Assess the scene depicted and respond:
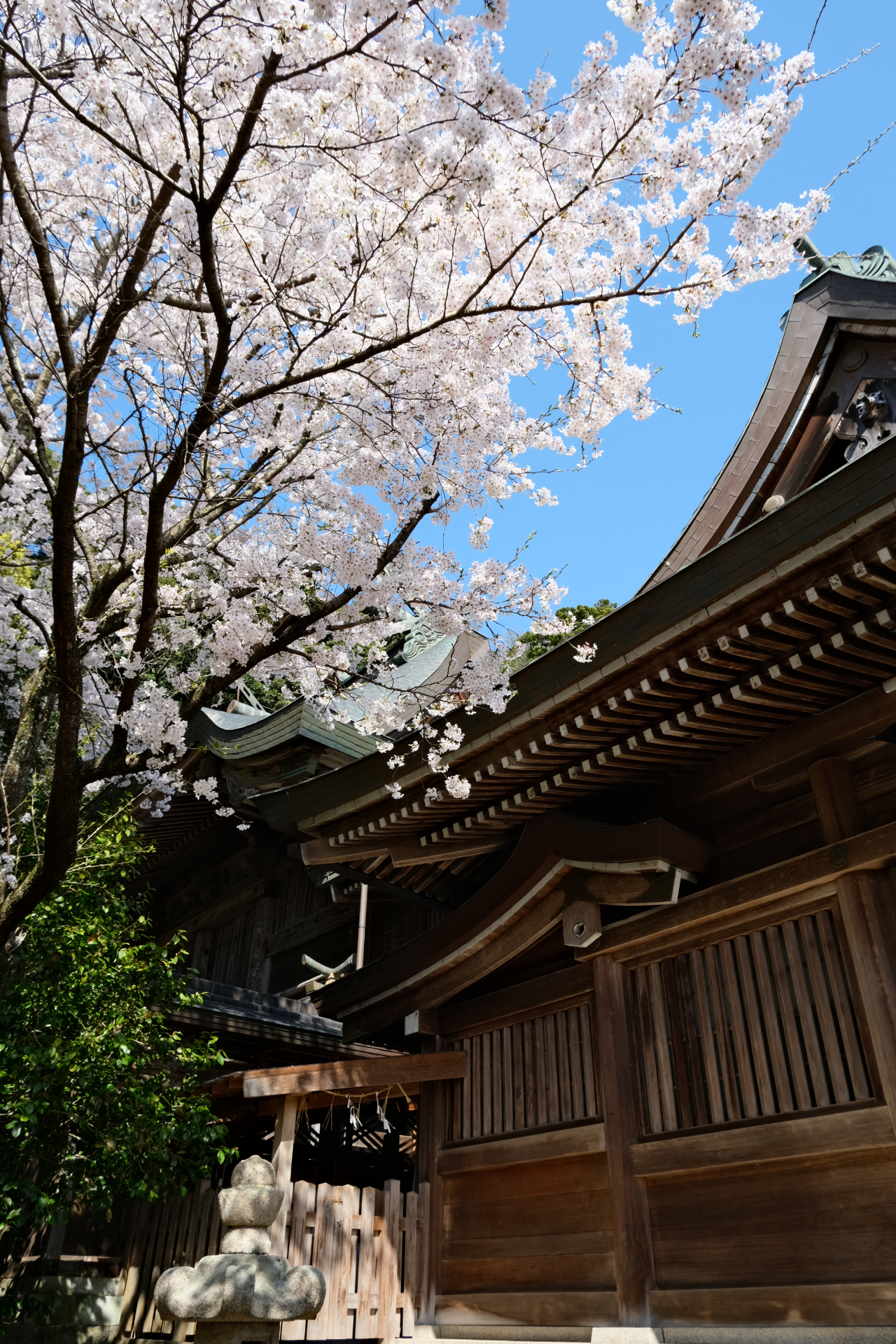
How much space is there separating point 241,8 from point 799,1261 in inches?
236

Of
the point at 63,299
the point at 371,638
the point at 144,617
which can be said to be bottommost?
the point at 144,617

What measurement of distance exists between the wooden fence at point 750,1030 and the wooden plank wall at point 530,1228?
700 mm

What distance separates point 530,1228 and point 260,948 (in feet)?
16.4

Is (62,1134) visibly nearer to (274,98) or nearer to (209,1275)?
(209,1275)

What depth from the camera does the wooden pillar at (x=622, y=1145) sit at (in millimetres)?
5207

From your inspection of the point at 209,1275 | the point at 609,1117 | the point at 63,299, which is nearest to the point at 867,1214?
the point at 609,1117

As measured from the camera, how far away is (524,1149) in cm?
612

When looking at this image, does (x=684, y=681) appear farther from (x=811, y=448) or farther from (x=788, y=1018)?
(x=811, y=448)

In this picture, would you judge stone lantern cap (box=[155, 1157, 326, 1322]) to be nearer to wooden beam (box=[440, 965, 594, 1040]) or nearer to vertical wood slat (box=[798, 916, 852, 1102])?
wooden beam (box=[440, 965, 594, 1040])

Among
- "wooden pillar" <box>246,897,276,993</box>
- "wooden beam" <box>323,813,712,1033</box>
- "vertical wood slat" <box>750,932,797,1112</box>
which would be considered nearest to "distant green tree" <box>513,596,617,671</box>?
"wooden pillar" <box>246,897,276,993</box>

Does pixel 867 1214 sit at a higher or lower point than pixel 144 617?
lower

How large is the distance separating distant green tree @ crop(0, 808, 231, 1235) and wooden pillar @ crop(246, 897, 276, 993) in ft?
11.0

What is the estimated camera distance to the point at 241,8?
3125mm

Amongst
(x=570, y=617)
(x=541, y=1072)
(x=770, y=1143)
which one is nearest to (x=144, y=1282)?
(x=541, y=1072)
